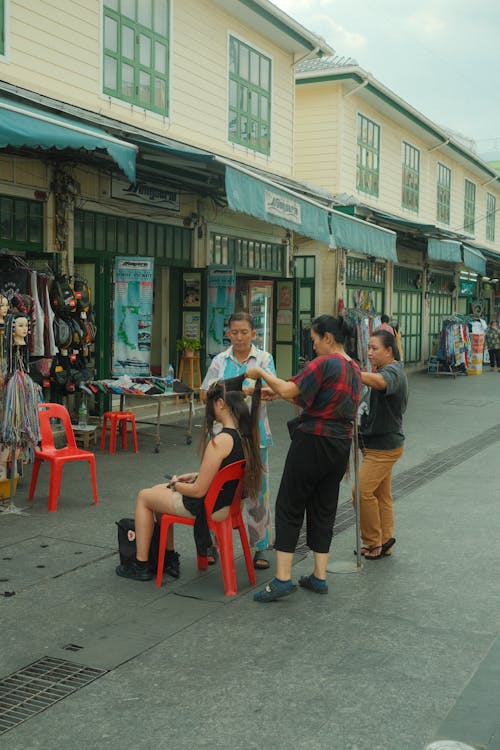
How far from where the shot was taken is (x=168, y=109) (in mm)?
12930

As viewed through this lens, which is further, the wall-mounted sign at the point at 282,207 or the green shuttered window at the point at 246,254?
the green shuttered window at the point at 246,254

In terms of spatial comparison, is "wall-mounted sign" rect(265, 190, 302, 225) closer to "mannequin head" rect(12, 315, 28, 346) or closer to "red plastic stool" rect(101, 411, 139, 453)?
"red plastic stool" rect(101, 411, 139, 453)

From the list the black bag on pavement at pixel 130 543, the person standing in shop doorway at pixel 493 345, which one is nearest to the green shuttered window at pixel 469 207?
the person standing in shop doorway at pixel 493 345

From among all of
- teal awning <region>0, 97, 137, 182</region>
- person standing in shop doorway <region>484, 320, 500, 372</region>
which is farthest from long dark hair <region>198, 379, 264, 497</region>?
person standing in shop doorway <region>484, 320, 500, 372</region>

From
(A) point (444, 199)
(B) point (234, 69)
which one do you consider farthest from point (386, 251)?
(A) point (444, 199)

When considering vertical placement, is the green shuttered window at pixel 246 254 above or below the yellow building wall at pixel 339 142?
below

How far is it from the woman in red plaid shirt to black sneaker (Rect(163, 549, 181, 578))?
68cm

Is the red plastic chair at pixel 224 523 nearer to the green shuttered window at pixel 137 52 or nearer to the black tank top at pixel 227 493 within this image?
the black tank top at pixel 227 493

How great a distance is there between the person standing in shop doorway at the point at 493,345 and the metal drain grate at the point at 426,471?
13.6 meters

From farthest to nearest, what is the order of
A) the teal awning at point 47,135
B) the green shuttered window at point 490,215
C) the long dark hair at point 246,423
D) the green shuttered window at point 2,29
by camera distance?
the green shuttered window at point 490,215 → the green shuttered window at point 2,29 → the teal awning at point 47,135 → the long dark hair at point 246,423

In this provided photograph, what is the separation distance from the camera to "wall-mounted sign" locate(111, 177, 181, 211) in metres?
11.8

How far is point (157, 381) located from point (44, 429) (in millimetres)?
2426

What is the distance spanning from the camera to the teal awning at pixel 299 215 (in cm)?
953

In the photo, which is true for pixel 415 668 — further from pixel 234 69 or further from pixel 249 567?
pixel 234 69
